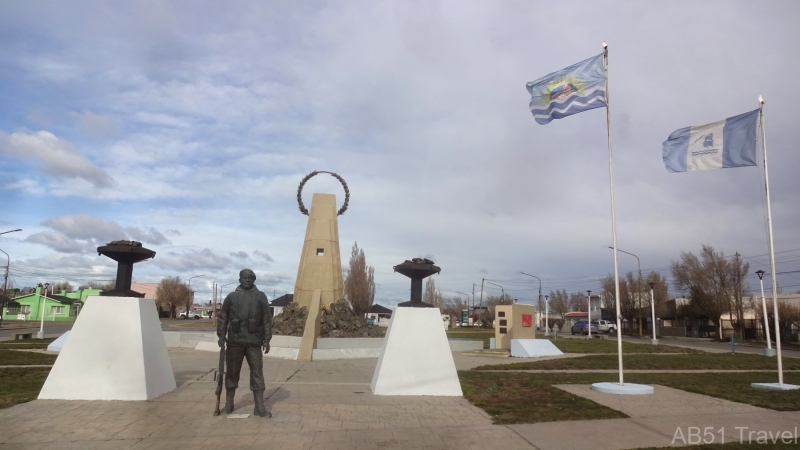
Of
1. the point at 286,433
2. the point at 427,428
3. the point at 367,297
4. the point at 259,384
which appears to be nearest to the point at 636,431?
the point at 427,428

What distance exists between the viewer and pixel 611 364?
1611cm

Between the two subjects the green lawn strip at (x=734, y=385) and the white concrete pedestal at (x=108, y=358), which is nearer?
the white concrete pedestal at (x=108, y=358)

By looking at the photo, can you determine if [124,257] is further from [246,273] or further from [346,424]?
[346,424]

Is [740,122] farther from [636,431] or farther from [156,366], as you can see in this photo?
[156,366]

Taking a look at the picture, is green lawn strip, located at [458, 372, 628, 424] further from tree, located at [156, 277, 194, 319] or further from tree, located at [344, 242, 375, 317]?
tree, located at [156, 277, 194, 319]

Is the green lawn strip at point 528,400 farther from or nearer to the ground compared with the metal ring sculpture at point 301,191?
nearer to the ground

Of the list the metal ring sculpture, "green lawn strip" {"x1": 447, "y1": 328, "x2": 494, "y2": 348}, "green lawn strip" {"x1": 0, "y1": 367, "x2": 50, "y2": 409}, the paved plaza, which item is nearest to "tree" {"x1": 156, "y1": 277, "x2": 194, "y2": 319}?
"green lawn strip" {"x1": 447, "y1": 328, "x2": 494, "y2": 348}

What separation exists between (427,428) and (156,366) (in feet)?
16.2

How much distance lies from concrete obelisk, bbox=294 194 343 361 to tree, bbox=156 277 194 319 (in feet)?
236

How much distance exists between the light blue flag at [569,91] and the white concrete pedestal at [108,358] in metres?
8.94

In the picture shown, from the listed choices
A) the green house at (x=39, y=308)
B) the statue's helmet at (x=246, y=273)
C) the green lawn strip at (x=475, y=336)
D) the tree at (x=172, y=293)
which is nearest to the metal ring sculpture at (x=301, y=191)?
the green lawn strip at (x=475, y=336)

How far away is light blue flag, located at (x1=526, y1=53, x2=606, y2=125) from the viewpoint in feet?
35.3

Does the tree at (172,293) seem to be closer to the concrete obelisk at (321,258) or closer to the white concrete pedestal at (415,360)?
the concrete obelisk at (321,258)

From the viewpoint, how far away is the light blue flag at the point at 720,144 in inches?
427
